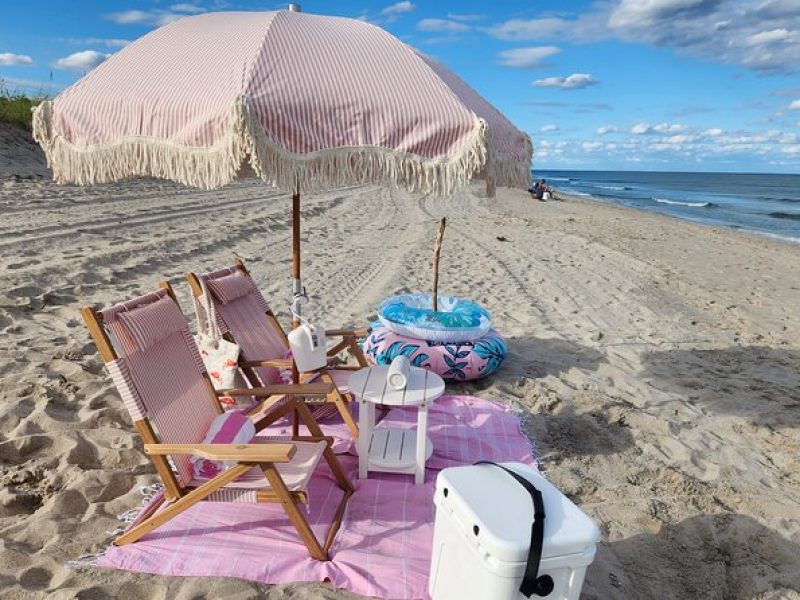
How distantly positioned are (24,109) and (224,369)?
57.7 ft

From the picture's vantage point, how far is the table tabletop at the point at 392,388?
10.7 feet

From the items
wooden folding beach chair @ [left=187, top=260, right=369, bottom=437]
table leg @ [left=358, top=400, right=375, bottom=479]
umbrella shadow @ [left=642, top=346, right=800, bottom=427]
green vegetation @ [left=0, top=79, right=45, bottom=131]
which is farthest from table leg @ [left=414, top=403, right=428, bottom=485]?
green vegetation @ [left=0, top=79, right=45, bottom=131]

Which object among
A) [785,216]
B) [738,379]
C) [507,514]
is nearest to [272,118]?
[507,514]

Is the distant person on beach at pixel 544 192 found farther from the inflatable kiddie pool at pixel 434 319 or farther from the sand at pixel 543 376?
the inflatable kiddie pool at pixel 434 319

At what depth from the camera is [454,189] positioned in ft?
8.93

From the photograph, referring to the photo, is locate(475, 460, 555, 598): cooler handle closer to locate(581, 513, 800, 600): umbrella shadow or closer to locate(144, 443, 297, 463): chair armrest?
locate(581, 513, 800, 600): umbrella shadow

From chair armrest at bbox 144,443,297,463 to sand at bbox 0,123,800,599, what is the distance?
0.52m

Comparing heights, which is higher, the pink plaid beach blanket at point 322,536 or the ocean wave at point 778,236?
the pink plaid beach blanket at point 322,536

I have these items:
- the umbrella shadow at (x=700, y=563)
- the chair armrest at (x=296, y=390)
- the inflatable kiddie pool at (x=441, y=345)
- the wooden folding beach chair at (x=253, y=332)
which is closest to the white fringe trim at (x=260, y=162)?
the chair armrest at (x=296, y=390)

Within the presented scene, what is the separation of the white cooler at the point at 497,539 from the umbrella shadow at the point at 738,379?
315cm

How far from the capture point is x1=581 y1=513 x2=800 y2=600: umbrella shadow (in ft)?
8.86

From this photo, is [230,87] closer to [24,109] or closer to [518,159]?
[518,159]

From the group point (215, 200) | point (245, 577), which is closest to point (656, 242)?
point (215, 200)

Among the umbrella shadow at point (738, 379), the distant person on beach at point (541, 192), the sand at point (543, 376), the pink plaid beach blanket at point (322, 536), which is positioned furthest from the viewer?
the distant person on beach at point (541, 192)
